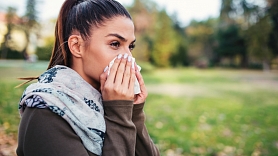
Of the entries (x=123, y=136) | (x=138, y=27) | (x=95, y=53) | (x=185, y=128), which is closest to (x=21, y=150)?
(x=123, y=136)

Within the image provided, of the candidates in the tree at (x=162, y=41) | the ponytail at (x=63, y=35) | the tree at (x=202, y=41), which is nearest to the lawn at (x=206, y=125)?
the ponytail at (x=63, y=35)

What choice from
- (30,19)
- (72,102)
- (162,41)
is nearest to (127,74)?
(72,102)

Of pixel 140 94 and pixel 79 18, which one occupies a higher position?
pixel 79 18

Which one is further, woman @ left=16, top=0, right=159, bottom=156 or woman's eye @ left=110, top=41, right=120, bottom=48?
woman's eye @ left=110, top=41, right=120, bottom=48

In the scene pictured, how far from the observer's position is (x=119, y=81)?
4.04 feet

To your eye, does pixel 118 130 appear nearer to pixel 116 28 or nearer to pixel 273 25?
pixel 116 28

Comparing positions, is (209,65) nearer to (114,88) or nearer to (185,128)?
(185,128)

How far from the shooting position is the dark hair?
1.31 m

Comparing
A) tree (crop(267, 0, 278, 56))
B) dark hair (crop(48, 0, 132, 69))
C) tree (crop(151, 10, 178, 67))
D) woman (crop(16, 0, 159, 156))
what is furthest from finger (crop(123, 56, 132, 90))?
tree (crop(151, 10, 178, 67))

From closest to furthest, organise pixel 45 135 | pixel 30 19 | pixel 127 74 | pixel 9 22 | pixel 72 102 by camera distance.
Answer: pixel 45 135 < pixel 72 102 < pixel 127 74 < pixel 9 22 < pixel 30 19

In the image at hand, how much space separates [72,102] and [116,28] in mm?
408

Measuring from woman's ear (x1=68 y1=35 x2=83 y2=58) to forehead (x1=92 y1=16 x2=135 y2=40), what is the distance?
0.27 ft

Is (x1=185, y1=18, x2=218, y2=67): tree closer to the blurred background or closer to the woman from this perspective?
the blurred background

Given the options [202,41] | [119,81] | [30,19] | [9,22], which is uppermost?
[30,19]
